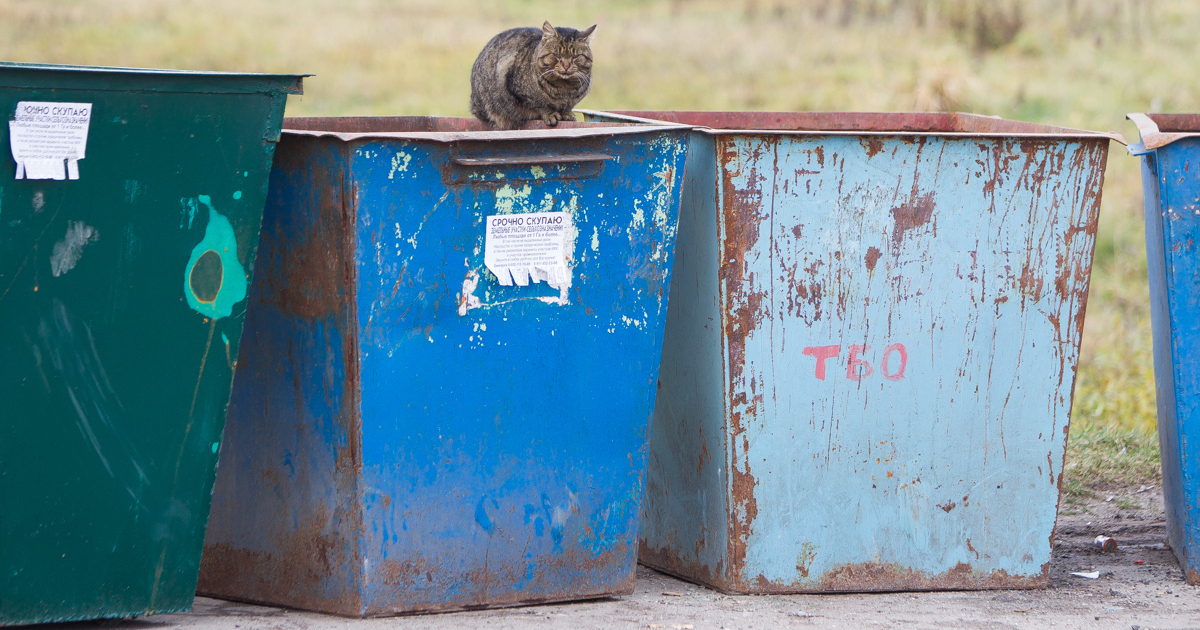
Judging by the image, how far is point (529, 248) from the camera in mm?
2672

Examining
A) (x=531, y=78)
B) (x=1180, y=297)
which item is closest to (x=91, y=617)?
(x=531, y=78)

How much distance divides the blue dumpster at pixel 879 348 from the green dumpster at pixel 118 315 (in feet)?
3.66

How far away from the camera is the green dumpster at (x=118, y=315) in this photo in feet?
7.70

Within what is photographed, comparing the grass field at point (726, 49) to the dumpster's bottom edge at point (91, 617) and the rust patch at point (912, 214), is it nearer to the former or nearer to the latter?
the rust patch at point (912, 214)

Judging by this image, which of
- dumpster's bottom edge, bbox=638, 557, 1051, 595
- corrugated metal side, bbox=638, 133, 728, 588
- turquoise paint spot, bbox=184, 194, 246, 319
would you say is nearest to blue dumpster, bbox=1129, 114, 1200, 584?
dumpster's bottom edge, bbox=638, 557, 1051, 595

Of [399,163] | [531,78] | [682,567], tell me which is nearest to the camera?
[399,163]

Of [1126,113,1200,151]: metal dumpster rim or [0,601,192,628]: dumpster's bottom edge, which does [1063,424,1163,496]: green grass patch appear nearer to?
[1126,113,1200,151]: metal dumpster rim

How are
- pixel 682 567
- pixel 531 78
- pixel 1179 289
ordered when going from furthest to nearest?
pixel 531 78 < pixel 682 567 < pixel 1179 289

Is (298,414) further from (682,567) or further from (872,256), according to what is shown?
(872,256)

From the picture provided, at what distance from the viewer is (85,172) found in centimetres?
237

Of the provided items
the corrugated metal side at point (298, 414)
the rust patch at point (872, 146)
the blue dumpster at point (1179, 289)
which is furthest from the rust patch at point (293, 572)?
the blue dumpster at point (1179, 289)

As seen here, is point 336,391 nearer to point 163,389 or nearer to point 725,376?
point 163,389

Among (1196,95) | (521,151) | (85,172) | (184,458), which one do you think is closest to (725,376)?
(521,151)

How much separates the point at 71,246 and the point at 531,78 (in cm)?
191
